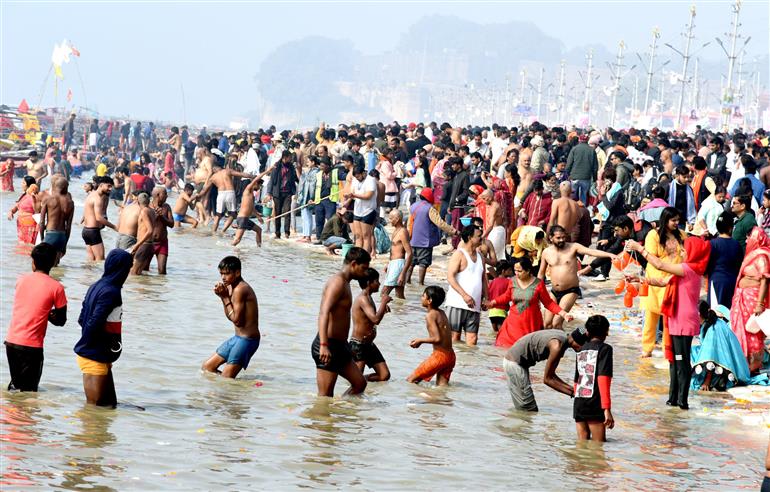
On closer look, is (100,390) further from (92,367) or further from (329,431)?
(329,431)

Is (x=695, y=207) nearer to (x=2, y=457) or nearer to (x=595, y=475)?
(x=595, y=475)

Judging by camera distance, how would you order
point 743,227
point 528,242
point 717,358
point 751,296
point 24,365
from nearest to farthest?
point 24,365 < point 717,358 < point 751,296 < point 743,227 < point 528,242

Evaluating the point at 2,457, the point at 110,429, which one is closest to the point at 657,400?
the point at 110,429

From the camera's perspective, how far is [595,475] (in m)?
8.95

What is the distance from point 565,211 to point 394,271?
8.20ft

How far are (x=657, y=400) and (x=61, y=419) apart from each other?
550cm

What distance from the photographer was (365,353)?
11.4m

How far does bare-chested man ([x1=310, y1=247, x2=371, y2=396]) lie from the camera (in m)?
10.1

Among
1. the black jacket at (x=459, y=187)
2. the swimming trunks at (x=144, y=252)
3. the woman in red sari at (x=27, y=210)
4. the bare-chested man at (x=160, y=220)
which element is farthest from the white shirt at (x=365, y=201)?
the woman in red sari at (x=27, y=210)

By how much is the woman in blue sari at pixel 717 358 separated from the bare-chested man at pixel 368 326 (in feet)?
9.93

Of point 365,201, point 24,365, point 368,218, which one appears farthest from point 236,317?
point 368,218

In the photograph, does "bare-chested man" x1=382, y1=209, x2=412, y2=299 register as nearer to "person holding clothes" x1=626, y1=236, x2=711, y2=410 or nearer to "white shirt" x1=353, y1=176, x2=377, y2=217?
"white shirt" x1=353, y1=176, x2=377, y2=217

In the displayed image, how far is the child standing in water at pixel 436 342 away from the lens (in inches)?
448

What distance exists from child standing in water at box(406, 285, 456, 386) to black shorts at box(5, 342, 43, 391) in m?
3.17
